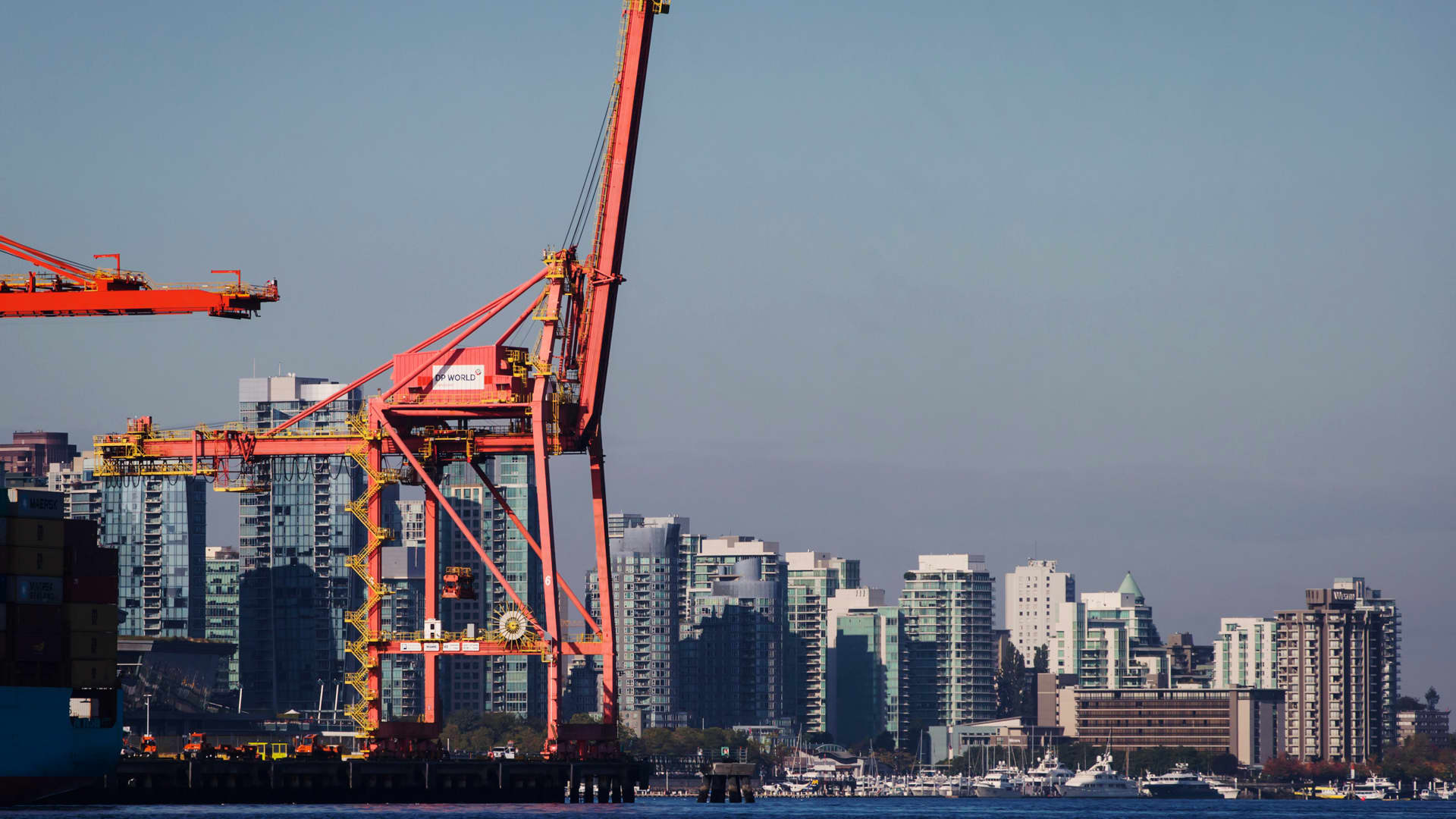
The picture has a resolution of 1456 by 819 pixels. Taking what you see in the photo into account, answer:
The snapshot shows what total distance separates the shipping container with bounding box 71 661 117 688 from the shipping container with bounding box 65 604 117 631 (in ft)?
4.24

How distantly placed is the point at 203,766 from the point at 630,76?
106 ft

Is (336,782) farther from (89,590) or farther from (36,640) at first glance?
(36,640)

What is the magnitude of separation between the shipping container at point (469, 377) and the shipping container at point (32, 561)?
49.0 feet

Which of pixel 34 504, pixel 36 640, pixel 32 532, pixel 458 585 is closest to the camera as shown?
pixel 36 640

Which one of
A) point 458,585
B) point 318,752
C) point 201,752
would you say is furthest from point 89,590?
point 458,585

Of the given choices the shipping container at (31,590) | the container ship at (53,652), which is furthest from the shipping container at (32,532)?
the shipping container at (31,590)

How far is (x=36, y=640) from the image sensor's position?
80125mm

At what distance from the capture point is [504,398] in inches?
3413

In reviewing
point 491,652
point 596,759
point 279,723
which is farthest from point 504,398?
point 279,723

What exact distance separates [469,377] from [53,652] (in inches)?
751

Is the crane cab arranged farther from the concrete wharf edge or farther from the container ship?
the container ship

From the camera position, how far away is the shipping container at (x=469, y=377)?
86875mm

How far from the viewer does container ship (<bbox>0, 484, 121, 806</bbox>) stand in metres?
79.2

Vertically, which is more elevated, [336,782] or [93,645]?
[93,645]
